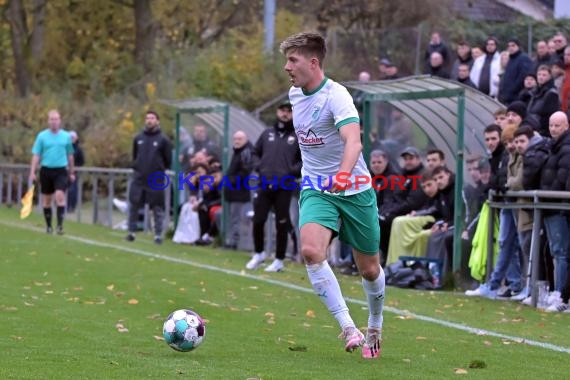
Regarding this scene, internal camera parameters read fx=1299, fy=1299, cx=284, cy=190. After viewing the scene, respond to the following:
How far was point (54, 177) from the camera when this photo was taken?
21719 millimetres

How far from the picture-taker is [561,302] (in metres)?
13.1

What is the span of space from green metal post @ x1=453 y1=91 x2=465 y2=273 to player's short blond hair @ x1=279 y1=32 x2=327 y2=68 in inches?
274

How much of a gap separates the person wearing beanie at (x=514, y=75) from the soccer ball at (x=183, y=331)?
12.1 m

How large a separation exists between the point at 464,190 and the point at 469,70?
6286mm

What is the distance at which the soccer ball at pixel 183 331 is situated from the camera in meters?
8.70

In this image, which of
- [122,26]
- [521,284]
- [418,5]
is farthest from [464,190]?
[122,26]

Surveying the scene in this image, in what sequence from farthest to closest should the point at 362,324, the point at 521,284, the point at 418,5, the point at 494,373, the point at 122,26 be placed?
the point at 122,26 < the point at 418,5 < the point at 521,284 < the point at 362,324 < the point at 494,373

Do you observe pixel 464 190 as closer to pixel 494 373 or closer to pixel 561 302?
pixel 561 302

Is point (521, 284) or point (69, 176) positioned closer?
point (521, 284)

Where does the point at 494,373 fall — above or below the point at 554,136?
below

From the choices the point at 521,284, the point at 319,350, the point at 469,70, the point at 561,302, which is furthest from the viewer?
the point at 469,70

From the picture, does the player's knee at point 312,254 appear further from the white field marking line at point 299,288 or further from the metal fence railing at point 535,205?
the metal fence railing at point 535,205

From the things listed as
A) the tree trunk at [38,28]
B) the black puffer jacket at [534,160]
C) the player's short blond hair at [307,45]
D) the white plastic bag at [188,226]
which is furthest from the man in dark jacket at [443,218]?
the tree trunk at [38,28]

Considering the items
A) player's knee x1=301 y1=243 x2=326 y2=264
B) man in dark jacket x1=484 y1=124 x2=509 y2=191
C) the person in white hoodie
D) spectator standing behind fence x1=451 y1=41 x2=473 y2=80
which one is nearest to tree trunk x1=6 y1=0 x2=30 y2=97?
spectator standing behind fence x1=451 y1=41 x2=473 y2=80
